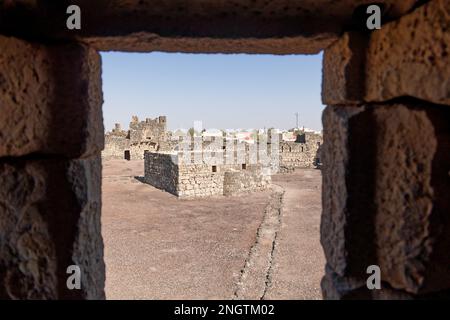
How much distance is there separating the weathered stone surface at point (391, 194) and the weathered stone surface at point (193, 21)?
45 cm

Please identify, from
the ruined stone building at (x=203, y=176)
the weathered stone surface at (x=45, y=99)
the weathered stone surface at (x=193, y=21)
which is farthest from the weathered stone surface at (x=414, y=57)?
the ruined stone building at (x=203, y=176)

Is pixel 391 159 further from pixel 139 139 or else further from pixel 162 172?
pixel 139 139

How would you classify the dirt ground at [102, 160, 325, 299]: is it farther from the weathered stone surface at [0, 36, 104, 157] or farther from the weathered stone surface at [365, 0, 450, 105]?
the weathered stone surface at [365, 0, 450, 105]

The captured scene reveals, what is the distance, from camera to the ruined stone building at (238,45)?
145 cm

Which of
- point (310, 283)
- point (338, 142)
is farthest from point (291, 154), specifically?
point (338, 142)

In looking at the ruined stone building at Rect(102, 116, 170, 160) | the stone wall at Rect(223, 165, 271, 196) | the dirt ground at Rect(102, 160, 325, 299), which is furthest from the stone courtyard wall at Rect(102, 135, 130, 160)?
the stone wall at Rect(223, 165, 271, 196)

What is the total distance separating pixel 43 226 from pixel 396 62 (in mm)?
1776

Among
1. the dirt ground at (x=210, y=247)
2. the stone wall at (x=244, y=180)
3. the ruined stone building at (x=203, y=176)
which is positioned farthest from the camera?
the stone wall at (x=244, y=180)

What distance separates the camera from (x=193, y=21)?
1.60 meters

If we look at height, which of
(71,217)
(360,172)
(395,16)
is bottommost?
(71,217)

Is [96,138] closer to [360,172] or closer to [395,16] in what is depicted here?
[360,172]

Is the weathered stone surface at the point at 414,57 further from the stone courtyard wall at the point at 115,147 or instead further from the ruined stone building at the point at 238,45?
the stone courtyard wall at the point at 115,147

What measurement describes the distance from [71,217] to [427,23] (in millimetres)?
1768
